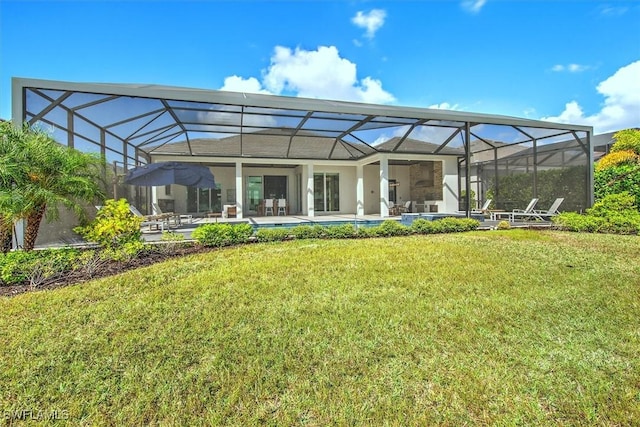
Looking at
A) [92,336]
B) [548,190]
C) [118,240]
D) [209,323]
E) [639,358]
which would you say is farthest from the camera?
[548,190]

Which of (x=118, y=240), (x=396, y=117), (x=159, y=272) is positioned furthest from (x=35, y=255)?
(x=396, y=117)

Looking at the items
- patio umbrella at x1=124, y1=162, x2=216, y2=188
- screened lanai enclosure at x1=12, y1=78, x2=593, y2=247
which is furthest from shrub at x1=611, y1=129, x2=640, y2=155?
patio umbrella at x1=124, y1=162, x2=216, y2=188

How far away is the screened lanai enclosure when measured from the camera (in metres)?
7.61

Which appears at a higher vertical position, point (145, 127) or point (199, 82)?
point (199, 82)

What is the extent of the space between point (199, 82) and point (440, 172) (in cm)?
1258

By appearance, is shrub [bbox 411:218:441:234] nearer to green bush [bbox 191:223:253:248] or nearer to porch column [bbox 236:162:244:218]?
green bush [bbox 191:223:253:248]

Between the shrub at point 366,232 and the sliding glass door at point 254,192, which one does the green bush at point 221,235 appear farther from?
the sliding glass door at point 254,192

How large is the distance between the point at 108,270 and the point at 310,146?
10511 mm

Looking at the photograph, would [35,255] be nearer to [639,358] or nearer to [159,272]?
[159,272]

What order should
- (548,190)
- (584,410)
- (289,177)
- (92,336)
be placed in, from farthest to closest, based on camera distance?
(289,177) → (548,190) → (92,336) → (584,410)

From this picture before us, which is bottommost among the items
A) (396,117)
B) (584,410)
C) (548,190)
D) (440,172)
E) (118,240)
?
(584,410)

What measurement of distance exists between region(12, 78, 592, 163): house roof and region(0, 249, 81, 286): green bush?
3204 mm

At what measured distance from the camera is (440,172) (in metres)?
16.8

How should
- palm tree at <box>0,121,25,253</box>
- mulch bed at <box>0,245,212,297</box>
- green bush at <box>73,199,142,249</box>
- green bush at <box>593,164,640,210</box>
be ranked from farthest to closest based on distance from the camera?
green bush at <box>593,164,640,210</box>, green bush at <box>73,199,142,249</box>, palm tree at <box>0,121,25,253</box>, mulch bed at <box>0,245,212,297</box>
